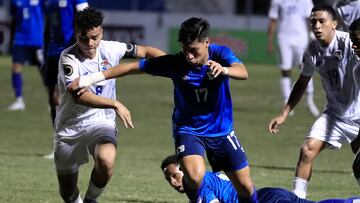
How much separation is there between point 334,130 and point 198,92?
207 centimetres

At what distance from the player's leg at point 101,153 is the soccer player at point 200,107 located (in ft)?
1.92

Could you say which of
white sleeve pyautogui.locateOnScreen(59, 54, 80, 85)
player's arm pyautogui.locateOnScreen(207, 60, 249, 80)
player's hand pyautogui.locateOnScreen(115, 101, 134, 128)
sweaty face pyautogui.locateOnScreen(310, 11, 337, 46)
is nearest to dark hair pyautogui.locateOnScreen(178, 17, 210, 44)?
player's arm pyautogui.locateOnScreen(207, 60, 249, 80)

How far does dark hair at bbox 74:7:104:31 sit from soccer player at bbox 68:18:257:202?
515 mm

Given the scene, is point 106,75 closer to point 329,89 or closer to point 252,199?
point 252,199

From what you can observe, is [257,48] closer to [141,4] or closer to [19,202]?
[141,4]

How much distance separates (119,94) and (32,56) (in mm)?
4262

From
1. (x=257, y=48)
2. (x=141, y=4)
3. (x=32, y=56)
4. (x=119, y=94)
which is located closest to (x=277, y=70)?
(x=257, y=48)

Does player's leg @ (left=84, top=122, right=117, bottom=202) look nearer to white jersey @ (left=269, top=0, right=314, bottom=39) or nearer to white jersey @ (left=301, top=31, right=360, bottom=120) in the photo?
white jersey @ (left=301, top=31, right=360, bottom=120)

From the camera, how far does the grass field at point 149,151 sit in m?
10.7

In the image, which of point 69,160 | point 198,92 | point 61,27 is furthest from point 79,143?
point 61,27

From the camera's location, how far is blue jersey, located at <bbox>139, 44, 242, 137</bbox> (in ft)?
27.8

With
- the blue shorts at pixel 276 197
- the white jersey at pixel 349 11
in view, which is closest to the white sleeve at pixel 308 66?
the blue shorts at pixel 276 197

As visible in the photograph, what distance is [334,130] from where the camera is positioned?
1000cm

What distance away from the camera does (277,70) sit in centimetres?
3469
